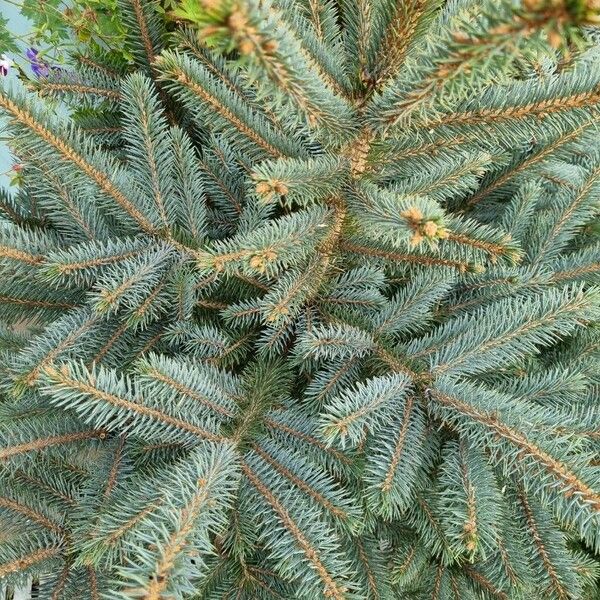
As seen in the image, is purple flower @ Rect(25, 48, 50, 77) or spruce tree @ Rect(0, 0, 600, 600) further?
purple flower @ Rect(25, 48, 50, 77)

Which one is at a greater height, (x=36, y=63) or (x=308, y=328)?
(x=36, y=63)

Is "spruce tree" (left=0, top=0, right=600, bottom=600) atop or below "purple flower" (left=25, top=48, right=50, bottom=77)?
below

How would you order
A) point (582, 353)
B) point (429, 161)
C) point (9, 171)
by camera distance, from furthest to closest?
point (9, 171), point (582, 353), point (429, 161)

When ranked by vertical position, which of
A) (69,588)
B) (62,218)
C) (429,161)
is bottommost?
(69,588)

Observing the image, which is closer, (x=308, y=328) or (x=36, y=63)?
(x=308, y=328)

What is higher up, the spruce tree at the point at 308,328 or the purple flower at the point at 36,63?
the purple flower at the point at 36,63

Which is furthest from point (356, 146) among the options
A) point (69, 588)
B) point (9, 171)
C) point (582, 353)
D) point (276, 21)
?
point (9, 171)

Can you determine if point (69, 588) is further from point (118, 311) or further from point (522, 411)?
point (522, 411)

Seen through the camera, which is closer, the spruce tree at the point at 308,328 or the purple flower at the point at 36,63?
the spruce tree at the point at 308,328
